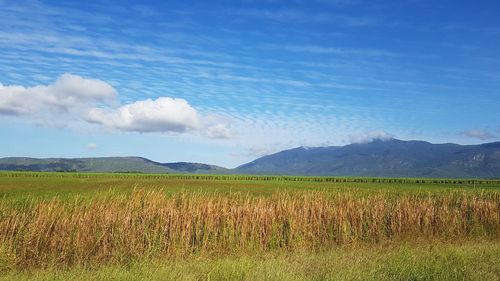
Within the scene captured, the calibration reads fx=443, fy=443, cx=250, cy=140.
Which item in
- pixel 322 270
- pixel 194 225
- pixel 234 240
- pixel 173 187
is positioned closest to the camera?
pixel 322 270

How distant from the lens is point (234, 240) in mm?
15688

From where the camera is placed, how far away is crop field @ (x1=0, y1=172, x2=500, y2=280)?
10.6m

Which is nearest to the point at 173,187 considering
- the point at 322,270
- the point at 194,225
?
the point at 194,225

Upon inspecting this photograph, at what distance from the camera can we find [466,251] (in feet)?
44.1

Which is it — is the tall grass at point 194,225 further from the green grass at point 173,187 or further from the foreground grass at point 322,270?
the foreground grass at point 322,270

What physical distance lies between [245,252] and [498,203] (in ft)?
50.7

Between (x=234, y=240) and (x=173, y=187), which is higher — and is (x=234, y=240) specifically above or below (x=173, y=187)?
below

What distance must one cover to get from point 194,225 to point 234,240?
1.51 metres

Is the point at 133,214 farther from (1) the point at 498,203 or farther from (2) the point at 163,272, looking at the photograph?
(1) the point at 498,203

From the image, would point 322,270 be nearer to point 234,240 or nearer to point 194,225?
point 234,240

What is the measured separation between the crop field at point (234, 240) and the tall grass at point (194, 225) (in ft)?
0.12

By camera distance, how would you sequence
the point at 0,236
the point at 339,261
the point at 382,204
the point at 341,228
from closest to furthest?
1. the point at 339,261
2. the point at 0,236
3. the point at 341,228
4. the point at 382,204

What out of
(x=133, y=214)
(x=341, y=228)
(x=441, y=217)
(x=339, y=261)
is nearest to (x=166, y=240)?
(x=133, y=214)

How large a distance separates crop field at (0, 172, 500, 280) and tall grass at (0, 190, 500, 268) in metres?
0.04
